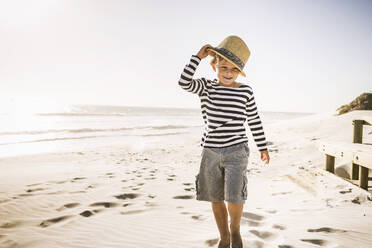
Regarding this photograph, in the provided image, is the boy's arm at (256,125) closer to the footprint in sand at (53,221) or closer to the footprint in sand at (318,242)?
the footprint in sand at (318,242)

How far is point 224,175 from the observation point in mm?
2420

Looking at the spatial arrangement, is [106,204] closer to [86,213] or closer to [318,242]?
[86,213]

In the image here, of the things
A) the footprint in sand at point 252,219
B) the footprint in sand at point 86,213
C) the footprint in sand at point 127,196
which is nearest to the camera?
the footprint in sand at point 252,219

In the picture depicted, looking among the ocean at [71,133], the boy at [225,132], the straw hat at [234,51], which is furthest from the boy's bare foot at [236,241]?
the ocean at [71,133]

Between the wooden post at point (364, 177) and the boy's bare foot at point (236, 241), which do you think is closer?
the boy's bare foot at point (236, 241)

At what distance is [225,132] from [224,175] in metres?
0.42

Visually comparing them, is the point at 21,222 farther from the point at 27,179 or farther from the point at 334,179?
the point at 334,179

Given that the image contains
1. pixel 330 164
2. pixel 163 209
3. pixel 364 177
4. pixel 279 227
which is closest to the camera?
pixel 279 227

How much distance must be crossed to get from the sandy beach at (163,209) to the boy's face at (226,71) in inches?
67.5

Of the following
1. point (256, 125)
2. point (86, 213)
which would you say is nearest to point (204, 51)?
point (256, 125)

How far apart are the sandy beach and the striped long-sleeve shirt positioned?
3.85ft

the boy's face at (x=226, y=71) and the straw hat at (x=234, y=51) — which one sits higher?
the straw hat at (x=234, y=51)

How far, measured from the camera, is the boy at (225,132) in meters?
2.32

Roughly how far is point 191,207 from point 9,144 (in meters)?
10.6
